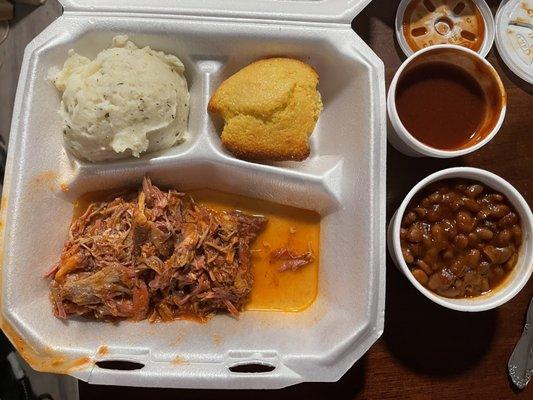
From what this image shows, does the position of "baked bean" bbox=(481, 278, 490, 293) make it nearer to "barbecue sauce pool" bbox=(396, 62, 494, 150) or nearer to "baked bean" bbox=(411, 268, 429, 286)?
"baked bean" bbox=(411, 268, 429, 286)

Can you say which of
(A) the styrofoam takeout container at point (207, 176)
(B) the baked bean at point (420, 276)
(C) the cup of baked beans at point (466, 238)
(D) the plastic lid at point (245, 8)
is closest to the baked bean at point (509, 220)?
(C) the cup of baked beans at point (466, 238)

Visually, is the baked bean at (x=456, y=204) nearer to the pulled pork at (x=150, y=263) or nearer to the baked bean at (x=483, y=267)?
the baked bean at (x=483, y=267)

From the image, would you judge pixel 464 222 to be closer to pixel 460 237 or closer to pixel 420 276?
pixel 460 237

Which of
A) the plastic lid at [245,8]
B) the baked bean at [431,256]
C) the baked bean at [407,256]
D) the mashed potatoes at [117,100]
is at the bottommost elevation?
the baked bean at [431,256]

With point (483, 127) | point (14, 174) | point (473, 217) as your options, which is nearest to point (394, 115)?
point (483, 127)

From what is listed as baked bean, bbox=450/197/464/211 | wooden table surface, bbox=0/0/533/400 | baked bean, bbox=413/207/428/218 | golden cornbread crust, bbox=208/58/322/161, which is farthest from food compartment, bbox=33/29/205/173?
baked bean, bbox=450/197/464/211

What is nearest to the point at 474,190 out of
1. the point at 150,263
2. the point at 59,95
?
the point at 150,263
